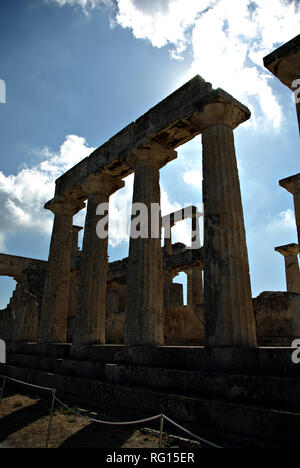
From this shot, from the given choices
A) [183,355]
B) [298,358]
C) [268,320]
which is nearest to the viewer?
[298,358]

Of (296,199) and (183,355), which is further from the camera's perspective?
(296,199)

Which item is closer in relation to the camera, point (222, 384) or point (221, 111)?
point (222, 384)

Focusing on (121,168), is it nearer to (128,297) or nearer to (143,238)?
(143,238)

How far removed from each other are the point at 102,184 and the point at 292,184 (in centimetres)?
657

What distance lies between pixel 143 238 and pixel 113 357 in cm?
315

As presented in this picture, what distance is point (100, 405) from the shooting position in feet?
24.2

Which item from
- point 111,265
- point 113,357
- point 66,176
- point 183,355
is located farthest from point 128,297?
point 111,265

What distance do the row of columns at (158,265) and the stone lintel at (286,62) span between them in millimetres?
1905

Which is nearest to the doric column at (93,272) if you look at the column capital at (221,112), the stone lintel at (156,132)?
the stone lintel at (156,132)

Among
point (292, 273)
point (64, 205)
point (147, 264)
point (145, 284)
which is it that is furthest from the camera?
point (292, 273)

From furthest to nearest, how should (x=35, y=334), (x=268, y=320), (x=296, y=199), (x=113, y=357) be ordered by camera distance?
(x=35, y=334) → (x=296, y=199) → (x=268, y=320) → (x=113, y=357)

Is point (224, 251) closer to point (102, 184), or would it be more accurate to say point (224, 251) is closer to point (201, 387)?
point (201, 387)

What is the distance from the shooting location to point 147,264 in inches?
343

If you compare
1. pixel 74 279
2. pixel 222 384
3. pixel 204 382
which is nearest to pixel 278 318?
pixel 204 382
